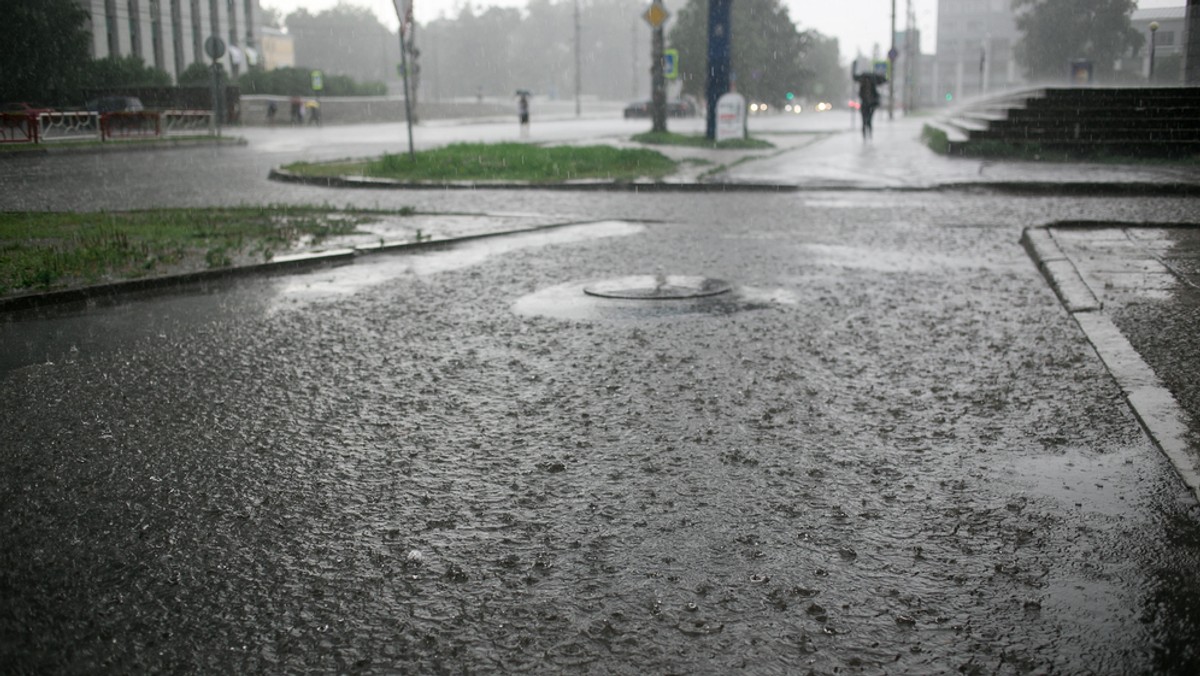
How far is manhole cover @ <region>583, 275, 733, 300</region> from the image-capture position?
7.17 metres

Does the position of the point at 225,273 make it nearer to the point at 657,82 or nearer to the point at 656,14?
the point at 656,14

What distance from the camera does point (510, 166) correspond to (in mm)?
18859

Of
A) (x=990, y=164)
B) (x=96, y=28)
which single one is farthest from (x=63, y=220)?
(x=96, y=28)

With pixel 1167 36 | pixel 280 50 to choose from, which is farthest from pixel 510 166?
pixel 280 50

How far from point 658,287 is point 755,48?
245 feet

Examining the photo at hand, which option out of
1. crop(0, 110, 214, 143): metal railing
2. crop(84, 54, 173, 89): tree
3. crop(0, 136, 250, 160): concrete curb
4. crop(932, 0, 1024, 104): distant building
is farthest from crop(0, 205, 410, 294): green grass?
crop(932, 0, 1024, 104): distant building

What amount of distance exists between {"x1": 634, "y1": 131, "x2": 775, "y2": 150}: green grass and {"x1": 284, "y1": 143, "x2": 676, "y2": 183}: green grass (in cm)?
450

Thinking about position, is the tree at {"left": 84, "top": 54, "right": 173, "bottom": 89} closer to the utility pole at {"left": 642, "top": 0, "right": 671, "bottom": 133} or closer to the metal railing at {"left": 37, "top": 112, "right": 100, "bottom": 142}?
the metal railing at {"left": 37, "top": 112, "right": 100, "bottom": 142}

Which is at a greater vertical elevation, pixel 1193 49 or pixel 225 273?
pixel 1193 49

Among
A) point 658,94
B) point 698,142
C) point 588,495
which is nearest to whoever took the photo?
point 588,495

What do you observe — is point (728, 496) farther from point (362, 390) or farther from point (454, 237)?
point (454, 237)

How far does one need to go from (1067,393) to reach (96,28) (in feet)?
205

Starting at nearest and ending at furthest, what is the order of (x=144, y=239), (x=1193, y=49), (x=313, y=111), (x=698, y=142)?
(x=144, y=239)
(x=1193, y=49)
(x=698, y=142)
(x=313, y=111)

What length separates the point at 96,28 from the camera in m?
57.8
